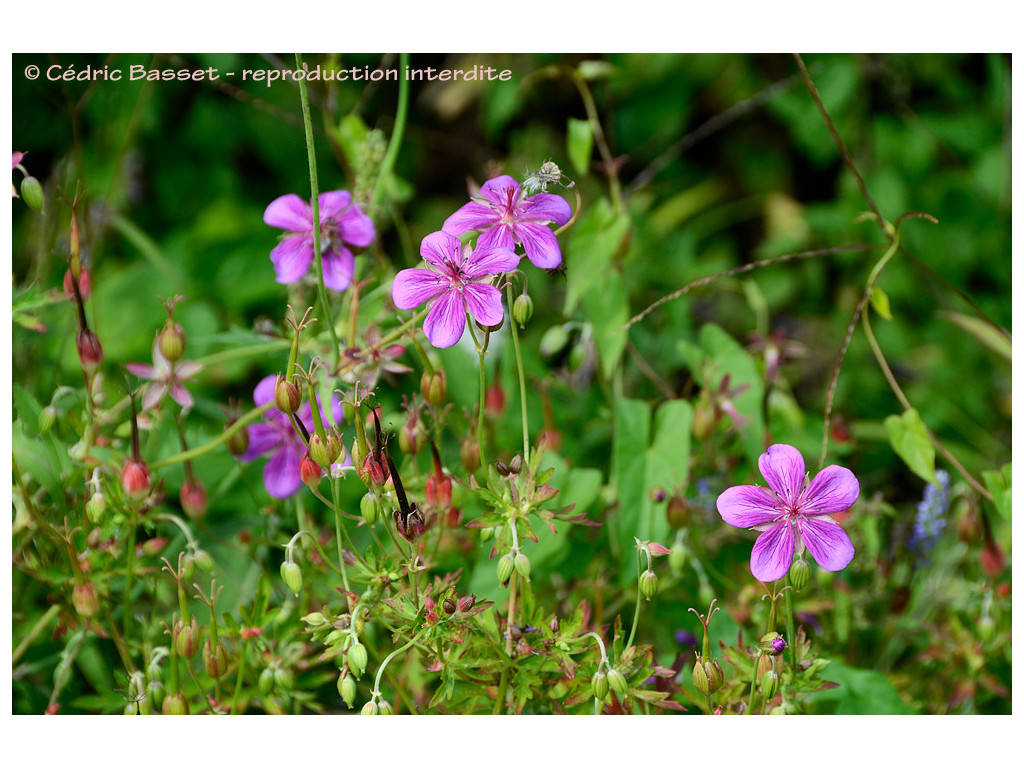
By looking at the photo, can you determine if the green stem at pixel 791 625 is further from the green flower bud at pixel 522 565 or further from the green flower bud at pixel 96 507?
the green flower bud at pixel 96 507

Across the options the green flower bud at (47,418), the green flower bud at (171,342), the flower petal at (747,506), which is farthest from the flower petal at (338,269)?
the flower petal at (747,506)

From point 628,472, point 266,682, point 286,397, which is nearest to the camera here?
point 286,397

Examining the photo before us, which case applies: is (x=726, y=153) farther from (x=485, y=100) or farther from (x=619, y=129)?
(x=485, y=100)

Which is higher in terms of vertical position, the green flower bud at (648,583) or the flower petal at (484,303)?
the flower petal at (484,303)

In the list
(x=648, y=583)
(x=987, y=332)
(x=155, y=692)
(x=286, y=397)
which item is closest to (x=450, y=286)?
(x=286, y=397)

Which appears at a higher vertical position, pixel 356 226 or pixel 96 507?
pixel 356 226

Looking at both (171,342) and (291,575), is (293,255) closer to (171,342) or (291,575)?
(171,342)
